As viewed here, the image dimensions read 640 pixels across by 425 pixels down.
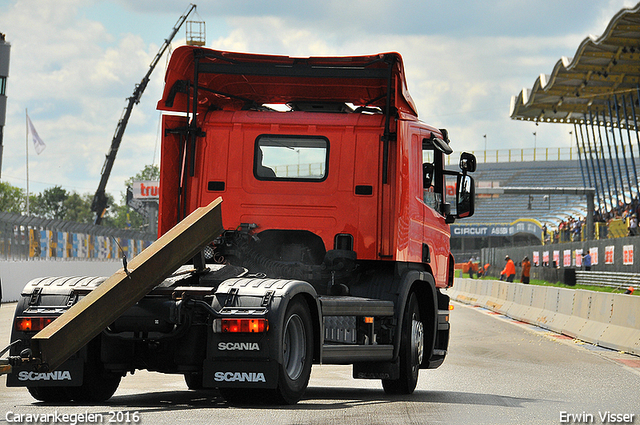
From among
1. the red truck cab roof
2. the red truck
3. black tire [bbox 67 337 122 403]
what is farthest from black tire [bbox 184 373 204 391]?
the red truck cab roof

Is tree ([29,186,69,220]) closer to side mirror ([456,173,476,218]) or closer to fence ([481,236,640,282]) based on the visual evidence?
fence ([481,236,640,282])

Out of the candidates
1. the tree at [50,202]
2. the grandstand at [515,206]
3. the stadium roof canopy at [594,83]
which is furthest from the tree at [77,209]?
the stadium roof canopy at [594,83]

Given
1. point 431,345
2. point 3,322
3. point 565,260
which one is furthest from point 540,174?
point 431,345

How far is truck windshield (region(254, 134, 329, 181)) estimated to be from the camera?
1024 centimetres

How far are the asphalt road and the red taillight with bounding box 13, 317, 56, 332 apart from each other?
629 millimetres

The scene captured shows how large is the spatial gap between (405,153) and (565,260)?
117 ft

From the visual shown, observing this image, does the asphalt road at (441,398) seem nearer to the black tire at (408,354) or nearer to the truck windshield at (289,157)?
the black tire at (408,354)

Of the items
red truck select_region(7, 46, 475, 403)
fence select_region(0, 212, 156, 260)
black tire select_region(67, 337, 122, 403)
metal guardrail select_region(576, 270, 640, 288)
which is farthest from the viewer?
metal guardrail select_region(576, 270, 640, 288)

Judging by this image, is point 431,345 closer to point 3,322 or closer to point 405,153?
point 405,153

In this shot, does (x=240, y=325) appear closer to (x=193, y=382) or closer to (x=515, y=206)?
(x=193, y=382)

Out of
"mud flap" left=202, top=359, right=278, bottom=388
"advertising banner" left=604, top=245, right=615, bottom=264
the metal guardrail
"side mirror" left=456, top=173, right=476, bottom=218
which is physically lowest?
"mud flap" left=202, top=359, right=278, bottom=388

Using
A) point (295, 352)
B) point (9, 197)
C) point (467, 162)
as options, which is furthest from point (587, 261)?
point (9, 197)

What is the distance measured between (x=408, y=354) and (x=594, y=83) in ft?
149

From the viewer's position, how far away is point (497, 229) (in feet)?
304
